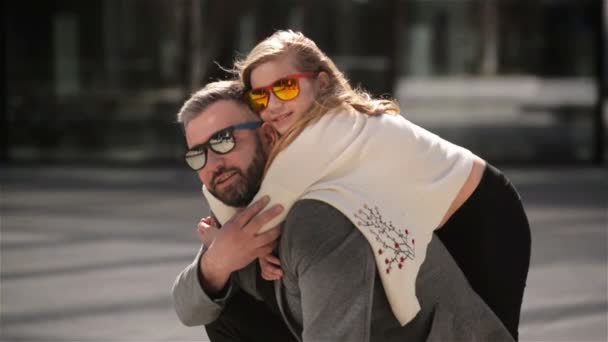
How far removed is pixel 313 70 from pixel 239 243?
447 mm

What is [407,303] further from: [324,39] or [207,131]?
[324,39]

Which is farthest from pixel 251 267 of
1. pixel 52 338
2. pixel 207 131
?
pixel 52 338

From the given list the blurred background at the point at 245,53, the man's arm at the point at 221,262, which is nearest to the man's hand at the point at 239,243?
the man's arm at the point at 221,262

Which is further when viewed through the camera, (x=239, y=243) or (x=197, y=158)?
(x=197, y=158)

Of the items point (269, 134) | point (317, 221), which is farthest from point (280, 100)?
point (317, 221)

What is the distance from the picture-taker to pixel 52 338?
4.90 meters

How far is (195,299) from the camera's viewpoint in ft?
9.20

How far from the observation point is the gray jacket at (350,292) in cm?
226

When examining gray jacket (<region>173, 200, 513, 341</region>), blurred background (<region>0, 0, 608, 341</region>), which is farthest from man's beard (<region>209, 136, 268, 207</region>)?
blurred background (<region>0, 0, 608, 341</region>)

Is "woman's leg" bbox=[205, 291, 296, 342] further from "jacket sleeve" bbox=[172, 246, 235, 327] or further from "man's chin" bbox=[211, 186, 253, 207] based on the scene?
"man's chin" bbox=[211, 186, 253, 207]

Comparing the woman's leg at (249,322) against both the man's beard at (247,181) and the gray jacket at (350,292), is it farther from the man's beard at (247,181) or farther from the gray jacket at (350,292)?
the man's beard at (247,181)

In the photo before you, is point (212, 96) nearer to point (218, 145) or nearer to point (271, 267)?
point (218, 145)

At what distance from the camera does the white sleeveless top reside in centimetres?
234

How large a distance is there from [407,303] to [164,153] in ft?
33.3
